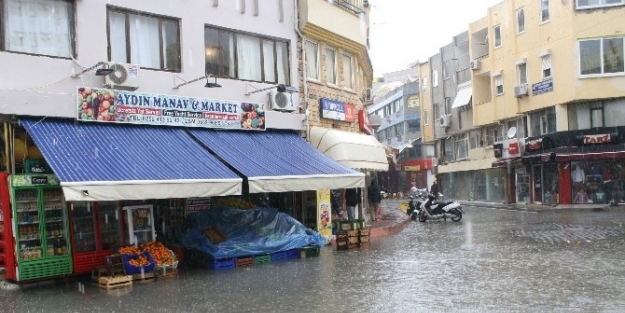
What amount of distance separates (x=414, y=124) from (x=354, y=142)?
48.8 meters

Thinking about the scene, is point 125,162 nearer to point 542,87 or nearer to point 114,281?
point 114,281

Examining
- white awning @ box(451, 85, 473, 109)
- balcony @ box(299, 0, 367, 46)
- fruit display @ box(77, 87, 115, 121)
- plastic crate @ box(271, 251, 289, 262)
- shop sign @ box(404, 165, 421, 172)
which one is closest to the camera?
fruit display @ box(77, 87, 115, 121)

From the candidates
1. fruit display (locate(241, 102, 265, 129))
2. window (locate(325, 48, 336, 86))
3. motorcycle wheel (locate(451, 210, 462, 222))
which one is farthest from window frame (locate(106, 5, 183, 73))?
motorcycle wheel (locate(451, 210, 462, 222))

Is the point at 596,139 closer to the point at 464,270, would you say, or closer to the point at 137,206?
the point at 464,270

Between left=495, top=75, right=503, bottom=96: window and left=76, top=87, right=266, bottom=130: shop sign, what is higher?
left=495, top=75, right=503, bottom=96: window

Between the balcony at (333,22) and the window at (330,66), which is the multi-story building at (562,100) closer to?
the balcony at (333,22)

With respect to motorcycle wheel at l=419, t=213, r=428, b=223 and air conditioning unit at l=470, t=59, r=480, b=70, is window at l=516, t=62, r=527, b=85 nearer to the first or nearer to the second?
air conditioning unit at l=470, t=59, r=480, b=70

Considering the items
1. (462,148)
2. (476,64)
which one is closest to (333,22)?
(476,64)

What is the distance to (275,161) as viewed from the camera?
15.2m

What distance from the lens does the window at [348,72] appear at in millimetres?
21750

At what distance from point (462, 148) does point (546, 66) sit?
14.1m

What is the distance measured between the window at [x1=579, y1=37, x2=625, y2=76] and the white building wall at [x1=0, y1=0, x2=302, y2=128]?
2136 centimetres

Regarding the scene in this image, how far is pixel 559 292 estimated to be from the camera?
29.8 feet

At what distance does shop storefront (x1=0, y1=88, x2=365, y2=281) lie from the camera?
11.7 m
